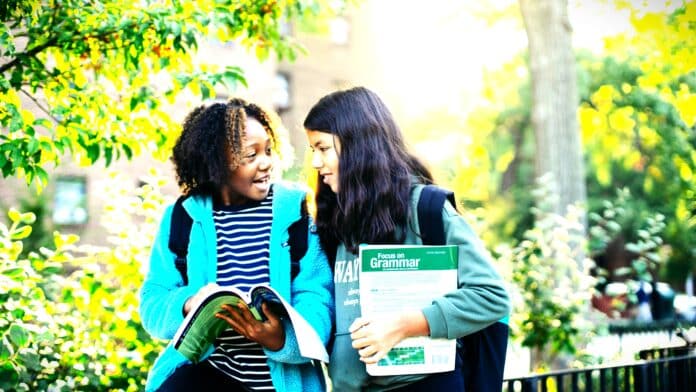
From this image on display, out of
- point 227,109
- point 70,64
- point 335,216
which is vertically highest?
point 70,64

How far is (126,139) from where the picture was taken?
4.02 meters

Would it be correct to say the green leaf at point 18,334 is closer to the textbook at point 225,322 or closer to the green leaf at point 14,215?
the green leaf at point 14,215

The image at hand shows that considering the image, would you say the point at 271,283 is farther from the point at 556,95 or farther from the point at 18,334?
the point at 556,95

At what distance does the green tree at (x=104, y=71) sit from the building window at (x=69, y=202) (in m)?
14.9

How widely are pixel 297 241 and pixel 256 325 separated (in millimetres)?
400

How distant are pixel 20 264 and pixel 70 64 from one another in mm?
1010

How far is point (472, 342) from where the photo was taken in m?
2.70

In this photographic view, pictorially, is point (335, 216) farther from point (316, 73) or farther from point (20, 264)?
point (316, 73)

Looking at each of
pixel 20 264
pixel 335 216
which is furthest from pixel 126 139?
pixel 335 216

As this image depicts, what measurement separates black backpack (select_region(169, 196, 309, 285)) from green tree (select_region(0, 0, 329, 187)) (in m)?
0.80

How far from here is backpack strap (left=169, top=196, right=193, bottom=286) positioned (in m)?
2.98

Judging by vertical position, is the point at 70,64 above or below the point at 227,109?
above

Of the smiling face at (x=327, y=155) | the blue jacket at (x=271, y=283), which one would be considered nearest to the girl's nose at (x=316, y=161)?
the smiling face at (x=327, y=155)

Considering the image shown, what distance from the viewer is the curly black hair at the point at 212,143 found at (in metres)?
3.10
